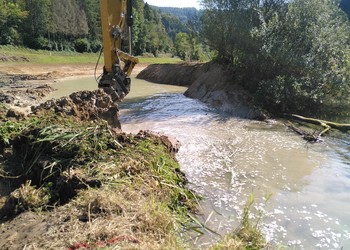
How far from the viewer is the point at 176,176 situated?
5.98 metres

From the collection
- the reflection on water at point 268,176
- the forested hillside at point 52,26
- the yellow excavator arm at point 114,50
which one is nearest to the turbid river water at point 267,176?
the reflection on water at point 268,176

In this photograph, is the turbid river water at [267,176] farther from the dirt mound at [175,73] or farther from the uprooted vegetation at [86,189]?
the dirt mound at [175,73]

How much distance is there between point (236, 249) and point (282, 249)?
921mm

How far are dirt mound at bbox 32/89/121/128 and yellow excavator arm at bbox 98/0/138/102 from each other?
2.03 feet

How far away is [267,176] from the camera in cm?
686

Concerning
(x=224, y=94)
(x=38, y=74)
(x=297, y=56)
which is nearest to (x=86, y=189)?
(x=297, y=56)

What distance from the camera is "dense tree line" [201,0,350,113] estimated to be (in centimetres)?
1295

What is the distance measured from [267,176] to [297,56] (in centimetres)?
782

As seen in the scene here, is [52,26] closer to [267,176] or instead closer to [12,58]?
[12,58]

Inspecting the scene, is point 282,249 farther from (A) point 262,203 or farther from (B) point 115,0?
(B) point 115,0

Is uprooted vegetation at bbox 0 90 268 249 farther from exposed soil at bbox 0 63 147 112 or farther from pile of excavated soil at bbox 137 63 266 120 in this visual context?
exposed soil at bbox 0 63 147 112

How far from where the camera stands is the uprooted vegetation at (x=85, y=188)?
3.55 metres

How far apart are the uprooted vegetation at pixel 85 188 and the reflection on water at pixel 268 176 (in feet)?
2.39

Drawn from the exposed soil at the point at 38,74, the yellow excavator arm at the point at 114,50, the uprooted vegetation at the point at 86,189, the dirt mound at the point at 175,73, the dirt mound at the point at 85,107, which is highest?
the yellow excavator arm at the point at 114,50
